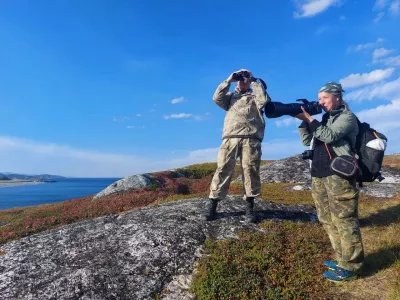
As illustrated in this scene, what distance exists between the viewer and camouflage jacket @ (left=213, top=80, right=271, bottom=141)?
8141 millimetres

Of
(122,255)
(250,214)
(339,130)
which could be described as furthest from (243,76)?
(122,255)

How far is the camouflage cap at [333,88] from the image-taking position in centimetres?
613

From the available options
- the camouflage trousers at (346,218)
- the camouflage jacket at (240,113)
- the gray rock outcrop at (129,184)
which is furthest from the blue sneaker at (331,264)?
the gray rock outcrop at (129,184)

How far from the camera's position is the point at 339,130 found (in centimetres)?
579

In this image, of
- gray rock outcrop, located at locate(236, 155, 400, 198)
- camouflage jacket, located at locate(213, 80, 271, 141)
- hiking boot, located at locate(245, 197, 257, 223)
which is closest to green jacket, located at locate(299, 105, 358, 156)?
camouflage jacket, located at locate(213, 80, 271, 141)

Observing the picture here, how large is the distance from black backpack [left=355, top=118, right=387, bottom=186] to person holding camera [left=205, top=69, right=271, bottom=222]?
104 inches

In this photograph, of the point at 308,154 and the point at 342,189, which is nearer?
the point at 342,189

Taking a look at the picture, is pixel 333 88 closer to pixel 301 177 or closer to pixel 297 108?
pixel 297 108

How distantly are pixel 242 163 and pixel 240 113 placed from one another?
1.34 meters

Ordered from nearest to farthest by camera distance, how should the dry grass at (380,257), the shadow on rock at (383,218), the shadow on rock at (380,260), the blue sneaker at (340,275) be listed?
1. the dry grass at (380,257)
2. the blue sneaker at (340,275)
3. the shadow on rock at (380,260)
4. the shadow on rock at (383,218)

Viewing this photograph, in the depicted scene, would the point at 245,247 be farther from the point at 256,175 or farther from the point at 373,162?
the point at 373,162

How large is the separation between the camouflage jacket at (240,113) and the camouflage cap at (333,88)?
2049 millimetres

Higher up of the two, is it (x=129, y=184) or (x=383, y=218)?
(x=129, y=184)

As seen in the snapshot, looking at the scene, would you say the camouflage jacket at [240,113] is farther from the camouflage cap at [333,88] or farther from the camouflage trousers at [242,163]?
the camouflage cap at [333,88]
